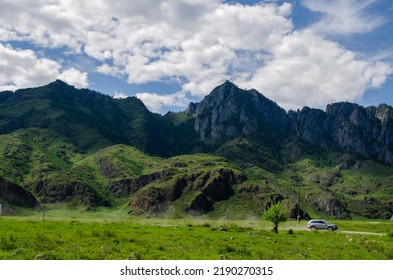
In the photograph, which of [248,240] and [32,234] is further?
[248,240]

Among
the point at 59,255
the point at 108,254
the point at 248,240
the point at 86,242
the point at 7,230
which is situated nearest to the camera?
the point at 59,255

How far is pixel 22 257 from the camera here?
87.5ft

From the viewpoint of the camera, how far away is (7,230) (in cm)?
3972
